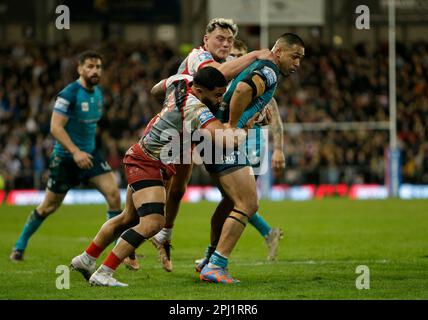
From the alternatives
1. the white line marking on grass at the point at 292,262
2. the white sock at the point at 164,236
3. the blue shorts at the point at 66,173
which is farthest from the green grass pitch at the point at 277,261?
the blue shorts at the point at 66,173

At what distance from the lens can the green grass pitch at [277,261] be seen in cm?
838

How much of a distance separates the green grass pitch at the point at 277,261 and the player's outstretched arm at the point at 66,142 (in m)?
1.33

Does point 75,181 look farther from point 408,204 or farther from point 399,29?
point 399,29

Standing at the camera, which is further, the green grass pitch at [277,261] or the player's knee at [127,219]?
the player's knee at [127,219]

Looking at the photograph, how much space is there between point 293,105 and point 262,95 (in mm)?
24178

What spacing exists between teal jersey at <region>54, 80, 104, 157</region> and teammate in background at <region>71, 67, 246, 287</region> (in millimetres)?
3367

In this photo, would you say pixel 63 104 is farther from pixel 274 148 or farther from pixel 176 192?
pixel 274 148

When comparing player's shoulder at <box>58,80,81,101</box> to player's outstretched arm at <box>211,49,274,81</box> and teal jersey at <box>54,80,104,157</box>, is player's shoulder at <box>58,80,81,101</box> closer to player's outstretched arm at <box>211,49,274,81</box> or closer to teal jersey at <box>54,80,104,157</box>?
teal jersey at <box>54,80,104,157</box>

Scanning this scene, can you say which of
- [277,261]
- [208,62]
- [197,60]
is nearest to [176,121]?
[208,62]

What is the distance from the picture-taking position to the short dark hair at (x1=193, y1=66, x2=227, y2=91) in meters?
8.66

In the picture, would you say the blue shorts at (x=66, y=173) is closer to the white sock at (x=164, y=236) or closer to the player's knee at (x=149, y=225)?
the white sock at (x=164, y=236)

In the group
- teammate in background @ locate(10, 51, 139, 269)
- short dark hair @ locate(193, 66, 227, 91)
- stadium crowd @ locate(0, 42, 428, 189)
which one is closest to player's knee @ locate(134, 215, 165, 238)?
short dark hair @ locate(193, 66, 227, 91)

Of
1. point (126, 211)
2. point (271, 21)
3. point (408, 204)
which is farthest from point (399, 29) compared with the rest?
point (126, 211)
